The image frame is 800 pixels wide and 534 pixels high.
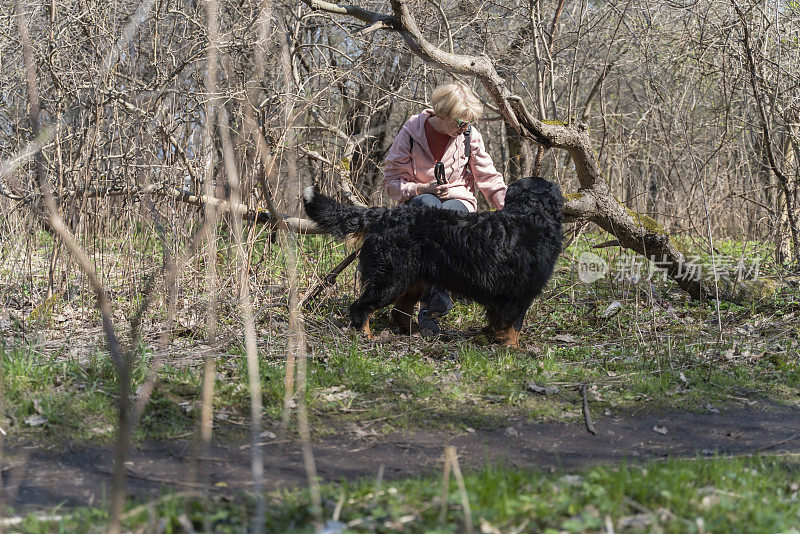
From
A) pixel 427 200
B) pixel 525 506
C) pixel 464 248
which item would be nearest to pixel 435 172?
pixel 427 200

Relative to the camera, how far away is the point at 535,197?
4672 millimetres

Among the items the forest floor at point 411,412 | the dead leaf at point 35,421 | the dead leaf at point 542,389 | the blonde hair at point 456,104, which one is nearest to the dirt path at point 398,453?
the forest floor at point 411,412

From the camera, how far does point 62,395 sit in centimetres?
318

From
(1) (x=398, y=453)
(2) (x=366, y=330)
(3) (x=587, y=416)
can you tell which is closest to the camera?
(1) (x=398, y=453)

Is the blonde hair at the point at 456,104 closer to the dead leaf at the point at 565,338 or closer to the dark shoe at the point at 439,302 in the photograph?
the dark shoe at the point at 439,302

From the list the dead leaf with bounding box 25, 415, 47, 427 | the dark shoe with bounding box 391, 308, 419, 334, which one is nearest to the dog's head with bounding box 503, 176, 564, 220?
the dark shoe with bounding box 391, 308, 419, 334

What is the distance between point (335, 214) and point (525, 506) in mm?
2815

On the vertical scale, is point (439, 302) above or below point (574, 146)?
below

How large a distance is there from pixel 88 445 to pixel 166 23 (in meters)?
6.23

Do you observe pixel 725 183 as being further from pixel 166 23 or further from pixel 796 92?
pixel 166 23

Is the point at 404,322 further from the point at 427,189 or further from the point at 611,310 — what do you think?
the point at 611,310

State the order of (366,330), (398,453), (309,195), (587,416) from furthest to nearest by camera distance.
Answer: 1. (366,330)
2. (309,195)
3. (587,416)
4. (398,453)

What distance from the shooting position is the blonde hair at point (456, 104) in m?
4.69

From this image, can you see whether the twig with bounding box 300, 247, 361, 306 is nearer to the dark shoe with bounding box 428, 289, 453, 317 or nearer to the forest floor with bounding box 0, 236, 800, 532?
the forest floor with bounding box 0, 236, 800, 532
